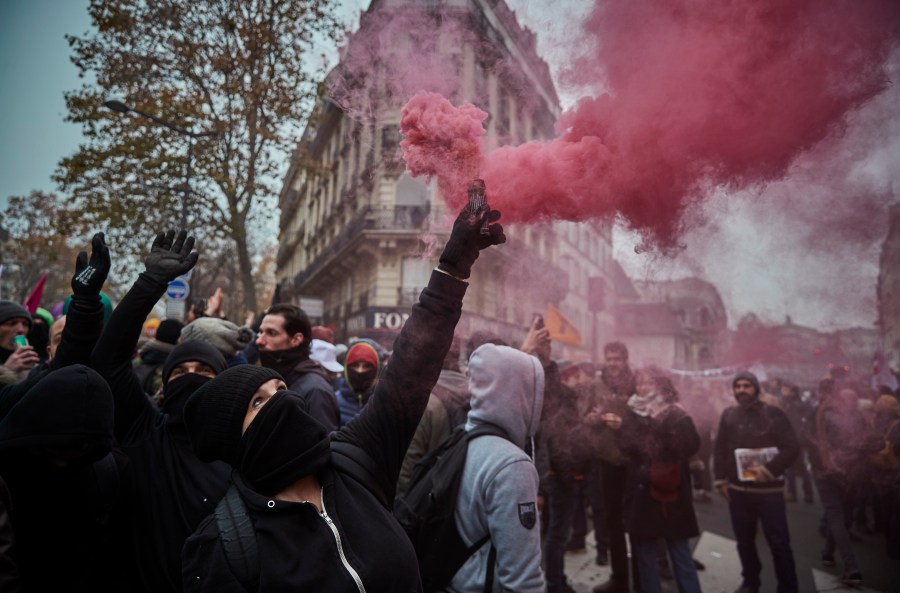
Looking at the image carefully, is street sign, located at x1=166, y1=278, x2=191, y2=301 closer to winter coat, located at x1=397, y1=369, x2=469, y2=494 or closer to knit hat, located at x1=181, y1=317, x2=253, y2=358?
knit hat, located at x1=181, y1=317, x2=253, y2=358

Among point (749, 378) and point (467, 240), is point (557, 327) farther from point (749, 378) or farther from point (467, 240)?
point (467, 240)

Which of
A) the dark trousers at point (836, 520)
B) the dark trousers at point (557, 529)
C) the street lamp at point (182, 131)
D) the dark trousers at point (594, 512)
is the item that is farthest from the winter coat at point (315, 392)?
the street lamp at point (182, 131)

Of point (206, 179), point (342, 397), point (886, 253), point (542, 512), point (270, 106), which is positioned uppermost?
point (270, 106)

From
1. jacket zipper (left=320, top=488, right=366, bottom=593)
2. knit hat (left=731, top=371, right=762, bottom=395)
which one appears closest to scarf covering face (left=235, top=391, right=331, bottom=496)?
jacket zipper (left=320, top=488, right=366, bottom=593)

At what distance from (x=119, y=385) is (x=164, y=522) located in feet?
2.12

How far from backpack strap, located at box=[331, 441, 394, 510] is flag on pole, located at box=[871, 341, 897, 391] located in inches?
293

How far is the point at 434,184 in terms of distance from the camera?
13.0 ft

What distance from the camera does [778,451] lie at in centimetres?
505

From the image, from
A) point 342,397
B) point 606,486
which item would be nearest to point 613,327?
point 606,486

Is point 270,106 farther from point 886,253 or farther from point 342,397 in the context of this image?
point 886,253

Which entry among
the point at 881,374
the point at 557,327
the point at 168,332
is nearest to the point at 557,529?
the point at 557,327

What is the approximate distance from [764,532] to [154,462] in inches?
200

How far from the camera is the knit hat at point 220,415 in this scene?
1570 mm

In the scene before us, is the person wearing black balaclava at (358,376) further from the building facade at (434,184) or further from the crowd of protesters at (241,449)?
the building facade at (434,184)
